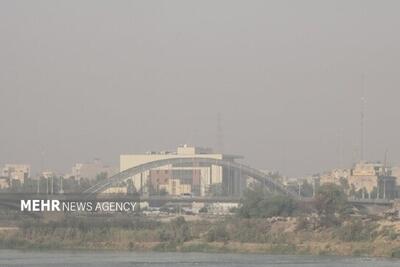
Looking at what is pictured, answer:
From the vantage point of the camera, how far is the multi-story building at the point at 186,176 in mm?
180875

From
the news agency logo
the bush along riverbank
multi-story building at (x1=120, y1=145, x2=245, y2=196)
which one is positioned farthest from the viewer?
multi-story building at (x1=120, y1=145, x2=245, y2=196)

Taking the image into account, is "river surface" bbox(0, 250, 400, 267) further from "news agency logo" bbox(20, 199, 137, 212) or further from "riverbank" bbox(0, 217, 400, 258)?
"news agency logo" bbox(20, 199, 137, 212)

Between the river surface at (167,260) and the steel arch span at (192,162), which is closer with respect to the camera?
the river surface at (167,260)

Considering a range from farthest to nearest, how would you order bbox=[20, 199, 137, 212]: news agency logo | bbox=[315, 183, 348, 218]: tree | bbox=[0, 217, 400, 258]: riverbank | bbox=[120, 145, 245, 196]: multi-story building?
bbox=[120, 145, 245, 196]: multi-story building < bbox=[20, 199, 137, 212]: news agency logo < bbox=[315, 183, 348, 218]: tree < bbox=[0, 217, 400, 258]: riverbank

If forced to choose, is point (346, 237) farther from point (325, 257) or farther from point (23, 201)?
point (23, 201)

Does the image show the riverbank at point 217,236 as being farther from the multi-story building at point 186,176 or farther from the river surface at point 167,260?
the multi-story building at point 186,176

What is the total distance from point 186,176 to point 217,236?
343 feet

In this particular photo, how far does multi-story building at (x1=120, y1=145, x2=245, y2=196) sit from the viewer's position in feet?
593

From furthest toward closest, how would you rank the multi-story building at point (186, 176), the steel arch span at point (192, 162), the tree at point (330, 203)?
the multi-story building at point (186, 176) < the steel arch span at point (192, 162) < the tree at point (330, 203)

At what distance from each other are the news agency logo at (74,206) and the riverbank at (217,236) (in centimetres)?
748

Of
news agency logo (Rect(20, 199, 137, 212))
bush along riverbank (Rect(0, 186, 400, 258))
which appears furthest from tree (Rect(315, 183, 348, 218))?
news agency logo (Rect(20, 199, 137, 212))

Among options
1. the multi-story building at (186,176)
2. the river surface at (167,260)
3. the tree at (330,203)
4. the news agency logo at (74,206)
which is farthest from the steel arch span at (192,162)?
the river surface at (167,260)

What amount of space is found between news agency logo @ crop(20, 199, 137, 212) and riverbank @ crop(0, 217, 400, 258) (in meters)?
7.48

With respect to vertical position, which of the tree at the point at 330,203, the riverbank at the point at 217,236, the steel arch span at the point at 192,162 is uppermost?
the steel arch span at the point at 192,162
